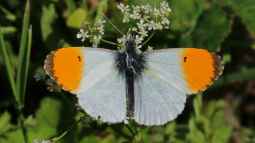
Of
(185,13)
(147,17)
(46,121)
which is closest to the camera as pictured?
(147,17)

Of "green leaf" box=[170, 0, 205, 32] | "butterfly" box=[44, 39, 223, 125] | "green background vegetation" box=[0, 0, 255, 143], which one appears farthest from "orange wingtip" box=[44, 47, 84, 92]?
"green leaf" box=[170, 0, 205, 32]

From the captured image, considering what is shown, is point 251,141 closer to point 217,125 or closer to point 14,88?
point 217,125

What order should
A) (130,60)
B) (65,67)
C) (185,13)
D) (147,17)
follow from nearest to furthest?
(65,67)
(130,60)
(147,17)
(185,13)

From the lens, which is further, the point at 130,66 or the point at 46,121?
the point at 46,121

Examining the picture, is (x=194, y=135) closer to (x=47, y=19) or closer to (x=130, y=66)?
(x=130, y=66)

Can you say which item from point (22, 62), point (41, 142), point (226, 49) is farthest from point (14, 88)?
point (226, 49)

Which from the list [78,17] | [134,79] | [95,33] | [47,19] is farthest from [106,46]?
[134,79]

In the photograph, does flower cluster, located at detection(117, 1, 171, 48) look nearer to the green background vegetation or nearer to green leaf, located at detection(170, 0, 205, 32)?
the green background vegetation
